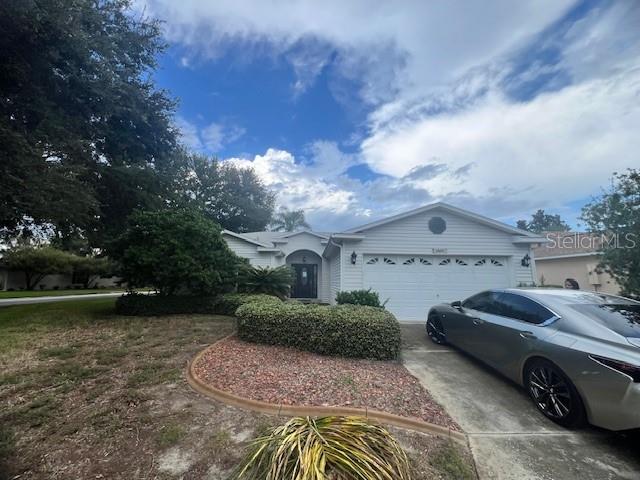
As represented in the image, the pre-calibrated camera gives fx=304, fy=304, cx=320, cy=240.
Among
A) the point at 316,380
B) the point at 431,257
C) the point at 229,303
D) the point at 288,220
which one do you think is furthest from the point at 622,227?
the point at 288,220

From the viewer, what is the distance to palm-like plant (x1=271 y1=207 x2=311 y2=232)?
3966 cm

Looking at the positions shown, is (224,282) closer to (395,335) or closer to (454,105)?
(395,335)

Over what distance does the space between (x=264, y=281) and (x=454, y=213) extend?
736cm

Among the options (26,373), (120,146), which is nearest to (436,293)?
(26,373)

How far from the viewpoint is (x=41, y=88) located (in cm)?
923

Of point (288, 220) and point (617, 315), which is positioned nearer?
point (617, 315)

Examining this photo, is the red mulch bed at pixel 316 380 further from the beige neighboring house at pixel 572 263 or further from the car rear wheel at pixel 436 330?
the beige neighboring house at pixel 572 263

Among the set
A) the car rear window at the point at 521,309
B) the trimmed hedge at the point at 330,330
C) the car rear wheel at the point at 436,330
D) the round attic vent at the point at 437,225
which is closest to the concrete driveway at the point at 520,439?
the trimmed hedge at the point at 330,330

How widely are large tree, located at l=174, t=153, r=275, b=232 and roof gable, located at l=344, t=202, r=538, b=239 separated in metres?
26.0

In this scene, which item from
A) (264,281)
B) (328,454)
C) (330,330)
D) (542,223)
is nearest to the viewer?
(328,454)

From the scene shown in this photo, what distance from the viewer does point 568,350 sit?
3496 millimetres

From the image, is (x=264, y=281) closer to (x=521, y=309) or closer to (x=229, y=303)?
(x=229, y=303)

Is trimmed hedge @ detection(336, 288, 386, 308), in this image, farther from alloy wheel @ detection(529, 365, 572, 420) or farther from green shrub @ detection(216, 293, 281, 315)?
alloy wheel @ detection(529, 365, 572, 420)

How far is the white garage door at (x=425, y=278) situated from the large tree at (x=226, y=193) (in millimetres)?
26243
